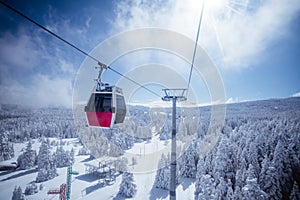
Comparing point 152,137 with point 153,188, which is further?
point 152,137

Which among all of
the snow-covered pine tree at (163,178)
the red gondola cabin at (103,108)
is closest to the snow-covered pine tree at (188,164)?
the snow-covered pine tree at (163,178)

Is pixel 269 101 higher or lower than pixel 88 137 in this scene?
higher

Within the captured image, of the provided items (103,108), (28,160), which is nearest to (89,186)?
(28,160)

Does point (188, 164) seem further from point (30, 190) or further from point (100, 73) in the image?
point (100, 73)

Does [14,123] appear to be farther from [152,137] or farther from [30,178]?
[152,137]

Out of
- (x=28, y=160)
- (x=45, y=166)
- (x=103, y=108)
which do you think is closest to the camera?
(x=103, y=108)

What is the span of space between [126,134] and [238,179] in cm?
5012

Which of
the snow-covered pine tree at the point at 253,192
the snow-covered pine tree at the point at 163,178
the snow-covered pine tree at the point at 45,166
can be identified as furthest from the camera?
the snow-covered pine tree at the point at 45,166

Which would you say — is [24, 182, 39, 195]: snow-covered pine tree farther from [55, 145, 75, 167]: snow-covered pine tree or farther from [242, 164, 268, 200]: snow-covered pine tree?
[242, 164, 268, 200]: snow-covered pine tree

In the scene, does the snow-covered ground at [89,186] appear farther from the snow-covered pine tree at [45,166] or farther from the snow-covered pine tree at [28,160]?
the snow-covered pine tree at [28,160]

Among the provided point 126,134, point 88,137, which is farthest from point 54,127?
point 126,134

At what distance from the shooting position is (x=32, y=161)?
146 ft

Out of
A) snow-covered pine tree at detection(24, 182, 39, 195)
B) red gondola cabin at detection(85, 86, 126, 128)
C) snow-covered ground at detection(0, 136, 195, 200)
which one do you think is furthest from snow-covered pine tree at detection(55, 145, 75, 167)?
red gondola cabin at detection(85, 86, 126, 128)

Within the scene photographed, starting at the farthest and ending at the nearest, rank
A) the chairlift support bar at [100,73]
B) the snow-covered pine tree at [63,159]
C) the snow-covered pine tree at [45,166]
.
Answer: the snow-covered pine tree at [63,159] < the snow-covered pine tree at [45,166] < the chairlift support bar at [100,73]
